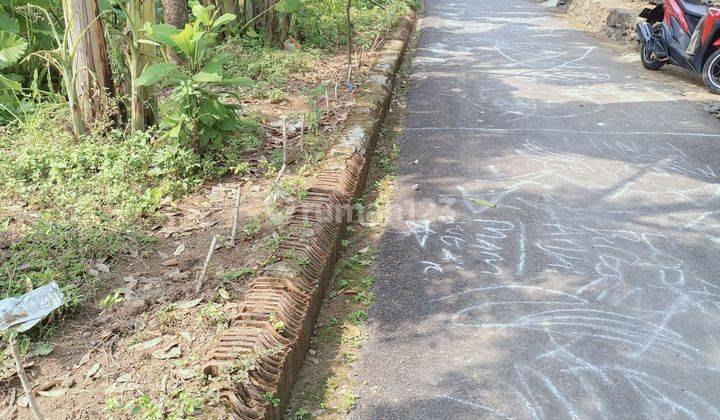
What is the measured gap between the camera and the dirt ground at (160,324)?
2.40m

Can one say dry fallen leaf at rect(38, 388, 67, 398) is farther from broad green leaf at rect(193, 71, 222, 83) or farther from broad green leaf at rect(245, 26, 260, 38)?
broad green leaf at rect(245, 26, 260, 38)

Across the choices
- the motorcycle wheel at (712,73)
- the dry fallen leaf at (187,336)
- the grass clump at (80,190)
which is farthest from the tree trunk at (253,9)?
the dry fallen leaf at (187,336)

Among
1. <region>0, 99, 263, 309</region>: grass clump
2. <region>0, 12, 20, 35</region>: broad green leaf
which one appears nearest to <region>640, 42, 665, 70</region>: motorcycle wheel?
<region>0, 99, 263, 309</region>: grass clump

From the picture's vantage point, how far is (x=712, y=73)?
24.3ft

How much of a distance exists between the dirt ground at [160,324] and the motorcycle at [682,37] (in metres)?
5.71

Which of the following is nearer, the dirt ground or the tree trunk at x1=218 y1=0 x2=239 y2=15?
the dirt ground

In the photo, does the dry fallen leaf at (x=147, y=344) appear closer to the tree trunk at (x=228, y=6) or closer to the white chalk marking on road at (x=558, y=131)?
the white chalk marking on road at (x=558, y=131)

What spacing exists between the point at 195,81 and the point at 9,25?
228cm

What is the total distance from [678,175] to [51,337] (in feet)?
15.5

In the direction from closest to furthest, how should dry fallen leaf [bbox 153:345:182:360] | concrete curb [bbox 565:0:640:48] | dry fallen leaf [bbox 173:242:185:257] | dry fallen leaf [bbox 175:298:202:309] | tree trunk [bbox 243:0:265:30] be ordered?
dry fallen leaf [bbox 153:345:182:360] < dry fallen leaf [bbox 175:298:202:309] < dry fallen leaf [bbox 173:242:185:257] < tree trunk [bbox 243:0:265:30] < concrete curb [bbox 565:0:640:48]

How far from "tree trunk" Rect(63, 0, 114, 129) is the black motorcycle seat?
22.6ft

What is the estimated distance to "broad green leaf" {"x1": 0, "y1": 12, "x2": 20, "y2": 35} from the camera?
5.22 meters

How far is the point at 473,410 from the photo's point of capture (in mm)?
2695

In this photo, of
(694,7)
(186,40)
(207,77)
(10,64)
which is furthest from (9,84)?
(694,7)
